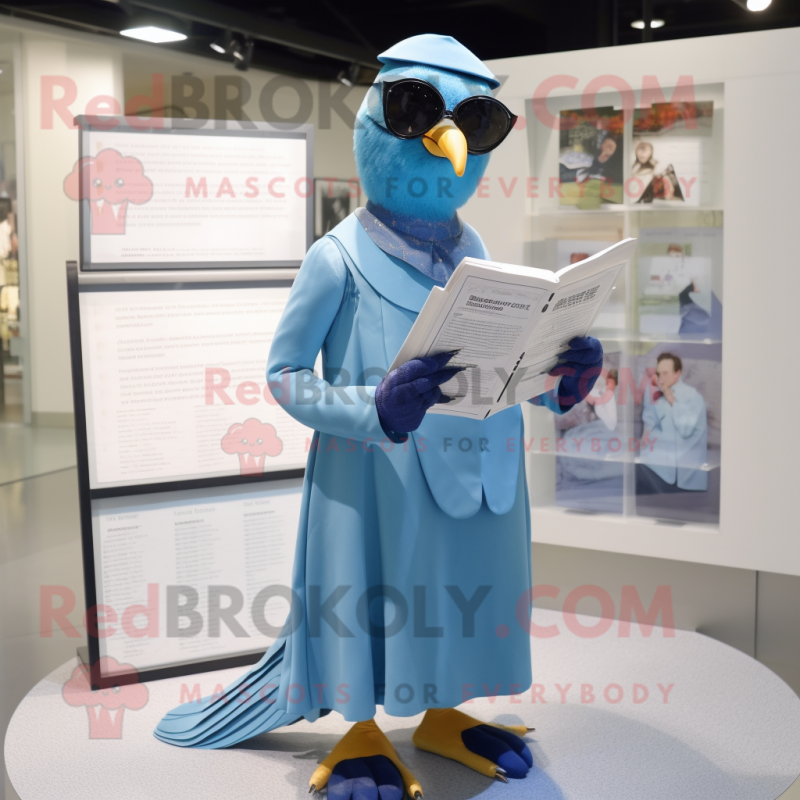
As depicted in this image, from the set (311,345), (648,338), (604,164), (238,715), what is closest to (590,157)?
(604,164)

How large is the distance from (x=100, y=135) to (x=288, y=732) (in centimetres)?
167

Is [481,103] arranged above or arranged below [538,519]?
above

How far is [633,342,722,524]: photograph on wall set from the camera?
318 cm

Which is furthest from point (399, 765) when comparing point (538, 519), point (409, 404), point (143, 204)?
point (143, 204)

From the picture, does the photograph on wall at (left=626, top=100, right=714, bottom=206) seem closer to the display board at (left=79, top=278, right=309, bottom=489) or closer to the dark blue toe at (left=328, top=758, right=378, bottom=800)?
the display board at (left=79, top=278, right=309, bottom=489)

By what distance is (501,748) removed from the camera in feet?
7.30

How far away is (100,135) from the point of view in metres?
2.59

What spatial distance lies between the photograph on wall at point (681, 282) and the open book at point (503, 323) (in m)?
1.41

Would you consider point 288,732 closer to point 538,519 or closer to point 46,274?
point 538,519

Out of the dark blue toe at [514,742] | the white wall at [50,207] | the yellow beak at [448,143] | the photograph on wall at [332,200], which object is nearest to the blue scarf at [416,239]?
the yellow beak at [448,143]

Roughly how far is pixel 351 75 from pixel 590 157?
13.1 ft

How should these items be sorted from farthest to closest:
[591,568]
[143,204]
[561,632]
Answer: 1. [591,568]
2. [561,632]
3. [143,204]

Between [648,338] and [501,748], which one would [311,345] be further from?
[648,338]

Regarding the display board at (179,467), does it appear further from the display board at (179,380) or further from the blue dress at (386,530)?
the blue dress at (386,530)
